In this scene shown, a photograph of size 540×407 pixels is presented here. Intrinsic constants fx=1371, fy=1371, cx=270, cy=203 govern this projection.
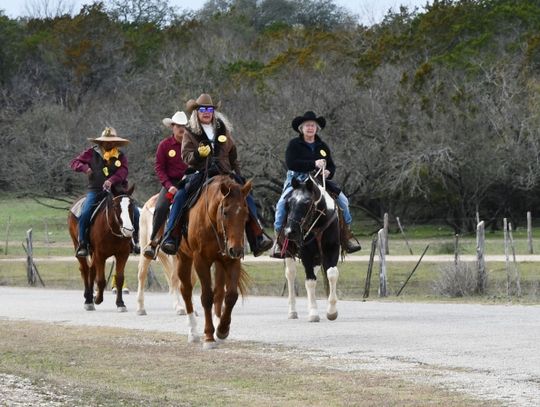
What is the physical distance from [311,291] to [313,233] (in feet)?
2.52

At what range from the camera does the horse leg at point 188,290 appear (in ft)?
51.8

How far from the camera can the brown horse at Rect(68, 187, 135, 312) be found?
2147 cm

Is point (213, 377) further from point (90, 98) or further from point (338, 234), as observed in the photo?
point (90, 98)

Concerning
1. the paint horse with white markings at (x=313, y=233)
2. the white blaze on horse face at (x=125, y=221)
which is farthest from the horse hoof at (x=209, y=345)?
the white blaze on horse face at (x=125, y=221)

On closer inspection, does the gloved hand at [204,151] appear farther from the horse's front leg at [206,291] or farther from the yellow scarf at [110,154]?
the yellow scarf at [110,154]

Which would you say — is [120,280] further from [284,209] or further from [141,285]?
[284,209]

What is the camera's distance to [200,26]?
317 ft

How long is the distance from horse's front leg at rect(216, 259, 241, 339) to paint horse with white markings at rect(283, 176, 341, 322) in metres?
2.70

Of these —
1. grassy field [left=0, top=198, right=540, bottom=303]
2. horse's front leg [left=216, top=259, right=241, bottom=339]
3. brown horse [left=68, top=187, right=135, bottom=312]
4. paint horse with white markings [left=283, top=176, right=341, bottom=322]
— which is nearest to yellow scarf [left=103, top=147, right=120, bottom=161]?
brown horse [left=68, top=187, right=135, bottom=312]

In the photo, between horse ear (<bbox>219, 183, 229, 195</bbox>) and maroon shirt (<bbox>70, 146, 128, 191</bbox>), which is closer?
horse ear (<bbox>219, 183, 229, 195</bbox>)

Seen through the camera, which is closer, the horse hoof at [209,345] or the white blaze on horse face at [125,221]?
the horse hoof at [209,345]

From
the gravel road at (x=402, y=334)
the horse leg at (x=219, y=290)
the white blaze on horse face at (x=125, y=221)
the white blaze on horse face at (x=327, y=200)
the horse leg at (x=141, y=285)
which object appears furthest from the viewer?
the white blaze on horse face at (x=125, y=221)

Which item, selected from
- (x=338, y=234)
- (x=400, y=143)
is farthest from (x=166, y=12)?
(x=338, y=234)

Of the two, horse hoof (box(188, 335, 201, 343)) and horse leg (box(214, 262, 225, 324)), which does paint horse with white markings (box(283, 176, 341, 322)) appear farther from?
horse hoof (box(188, 335, 201, 343))
